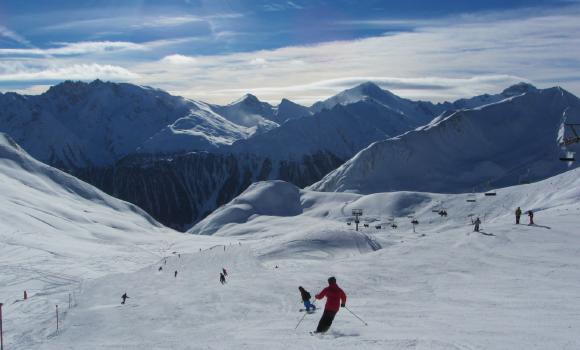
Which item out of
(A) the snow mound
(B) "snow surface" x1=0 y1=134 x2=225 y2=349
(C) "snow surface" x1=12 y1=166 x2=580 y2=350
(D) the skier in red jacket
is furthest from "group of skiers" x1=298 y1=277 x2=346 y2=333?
(A) the snow mound

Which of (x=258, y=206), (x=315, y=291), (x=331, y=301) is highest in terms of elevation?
(x=331, y=301)

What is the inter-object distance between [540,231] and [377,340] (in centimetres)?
2883

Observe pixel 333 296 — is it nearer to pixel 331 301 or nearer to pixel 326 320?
pixel 331 301

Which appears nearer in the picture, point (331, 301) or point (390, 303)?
point (331, 301)

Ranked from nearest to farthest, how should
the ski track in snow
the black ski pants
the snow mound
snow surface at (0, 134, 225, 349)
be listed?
the ski track in snow < the black ski pants < snow surface at (0, 134, 225, 349) < the snow mound

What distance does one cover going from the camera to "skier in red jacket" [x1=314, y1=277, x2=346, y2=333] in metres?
16.8

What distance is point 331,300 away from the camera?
16.8 meters

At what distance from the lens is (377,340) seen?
15.2 metres

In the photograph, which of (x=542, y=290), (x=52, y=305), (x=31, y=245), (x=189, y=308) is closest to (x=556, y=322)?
(x=542, y=290)

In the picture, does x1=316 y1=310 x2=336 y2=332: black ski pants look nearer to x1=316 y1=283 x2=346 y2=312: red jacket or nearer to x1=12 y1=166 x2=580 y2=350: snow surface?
x1=316 y1=283 x2=346 y2=312: red jacket

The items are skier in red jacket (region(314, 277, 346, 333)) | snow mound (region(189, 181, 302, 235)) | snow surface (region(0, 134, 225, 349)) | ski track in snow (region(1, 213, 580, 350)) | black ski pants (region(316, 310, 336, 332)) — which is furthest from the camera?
snow mound (region(189, 181, 302, 235))

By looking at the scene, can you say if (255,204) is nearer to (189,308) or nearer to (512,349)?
(189,308)

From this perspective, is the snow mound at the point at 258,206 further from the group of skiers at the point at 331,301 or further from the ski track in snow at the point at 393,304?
the group of skiers at the point at 331,301

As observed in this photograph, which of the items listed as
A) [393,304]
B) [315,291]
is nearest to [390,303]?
[393,304]
